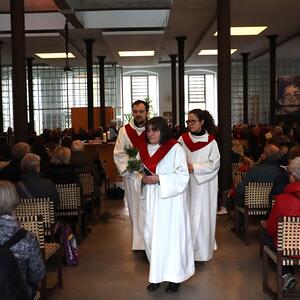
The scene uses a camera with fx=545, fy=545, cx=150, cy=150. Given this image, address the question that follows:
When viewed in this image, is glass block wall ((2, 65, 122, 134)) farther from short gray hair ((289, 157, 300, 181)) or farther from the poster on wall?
short gray hair ((289, 157, 300, 181))

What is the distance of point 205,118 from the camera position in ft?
18.5

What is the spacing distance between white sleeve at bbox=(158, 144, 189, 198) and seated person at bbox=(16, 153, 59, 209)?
171 cm

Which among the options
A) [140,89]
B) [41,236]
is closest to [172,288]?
[41,236]

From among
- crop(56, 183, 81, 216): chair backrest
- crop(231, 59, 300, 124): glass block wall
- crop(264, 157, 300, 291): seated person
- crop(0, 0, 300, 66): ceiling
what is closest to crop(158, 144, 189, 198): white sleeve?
crop(264, 157, 300, 291): seated person

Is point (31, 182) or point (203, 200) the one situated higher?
point (31, 182)

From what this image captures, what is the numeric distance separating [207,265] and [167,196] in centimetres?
154

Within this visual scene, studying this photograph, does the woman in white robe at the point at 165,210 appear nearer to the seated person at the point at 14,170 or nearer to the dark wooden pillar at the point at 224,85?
the seated person at the point at 14,170

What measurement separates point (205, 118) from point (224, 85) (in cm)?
448

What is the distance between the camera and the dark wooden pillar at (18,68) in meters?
9.27

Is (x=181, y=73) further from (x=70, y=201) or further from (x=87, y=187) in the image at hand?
(x=70, y=201)

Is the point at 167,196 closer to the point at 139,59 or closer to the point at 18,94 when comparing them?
the point at 18,94

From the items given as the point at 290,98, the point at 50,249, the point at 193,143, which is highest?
the point at 290,98

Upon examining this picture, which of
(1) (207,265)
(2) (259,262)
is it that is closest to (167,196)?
(1) (207,265)

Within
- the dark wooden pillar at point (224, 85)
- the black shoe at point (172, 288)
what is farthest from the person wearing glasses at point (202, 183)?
the dark wooden pillar at point (224, 85)
